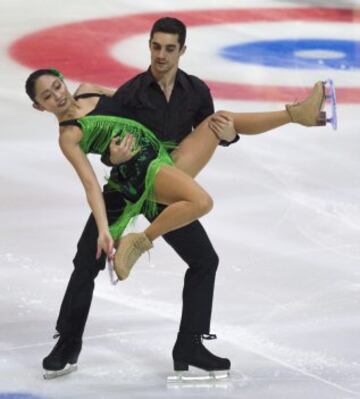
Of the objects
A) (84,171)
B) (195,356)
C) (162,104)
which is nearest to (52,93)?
(84,171)

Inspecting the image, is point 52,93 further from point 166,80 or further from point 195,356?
point 195,356

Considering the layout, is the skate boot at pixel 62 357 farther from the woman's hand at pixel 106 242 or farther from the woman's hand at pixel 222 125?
the woman's hand at pixel 222 125

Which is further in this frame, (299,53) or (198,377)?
(299,53)

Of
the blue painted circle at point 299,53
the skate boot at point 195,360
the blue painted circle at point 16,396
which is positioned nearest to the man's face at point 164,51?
the skate boot at point 195,360

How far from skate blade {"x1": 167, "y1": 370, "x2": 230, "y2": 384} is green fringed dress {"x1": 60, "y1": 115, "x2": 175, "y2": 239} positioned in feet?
1.85

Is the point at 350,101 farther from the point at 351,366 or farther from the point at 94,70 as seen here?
the point at 351,366

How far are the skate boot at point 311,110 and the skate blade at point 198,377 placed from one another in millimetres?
925

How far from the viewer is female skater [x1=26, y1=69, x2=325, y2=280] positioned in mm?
4426

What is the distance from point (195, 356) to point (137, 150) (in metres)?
0.76

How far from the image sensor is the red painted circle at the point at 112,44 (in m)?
8.48

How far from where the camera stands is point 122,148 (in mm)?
4500

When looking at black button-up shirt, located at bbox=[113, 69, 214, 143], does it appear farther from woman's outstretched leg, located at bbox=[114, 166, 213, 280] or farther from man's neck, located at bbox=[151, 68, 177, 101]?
woman's outstretched leg, located at bbox=[114, 166, 213, 280]

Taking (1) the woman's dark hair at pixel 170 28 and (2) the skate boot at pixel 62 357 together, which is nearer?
(1) the woman's dark hair at pixel 170 28

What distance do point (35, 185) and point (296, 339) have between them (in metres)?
2.12
